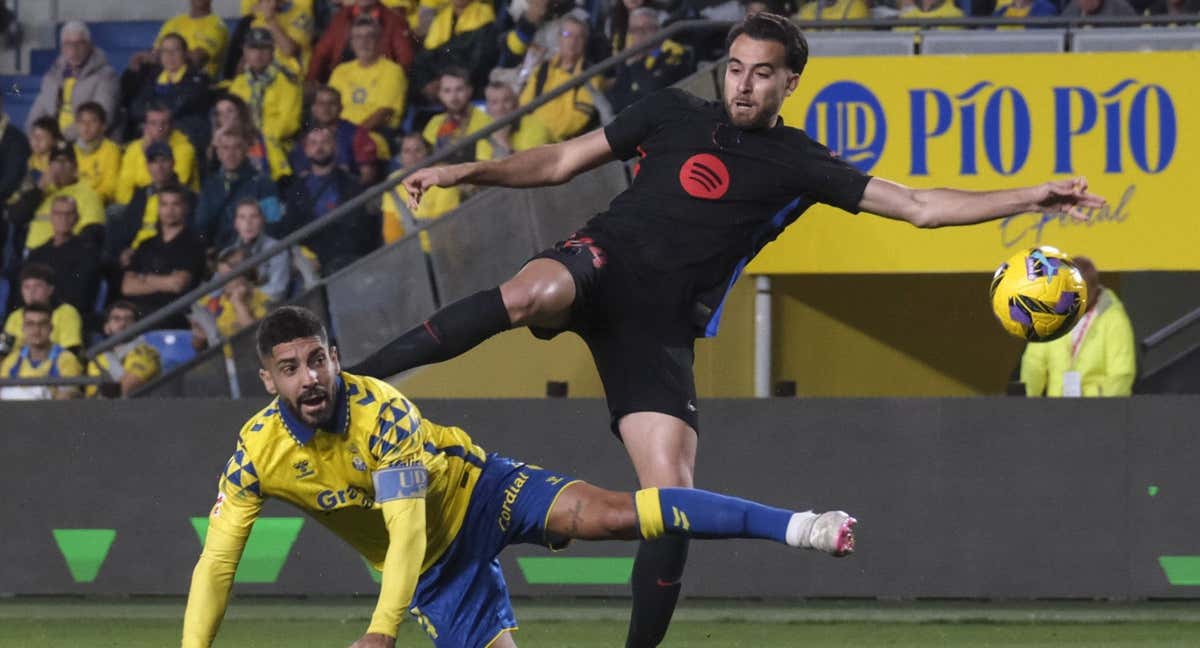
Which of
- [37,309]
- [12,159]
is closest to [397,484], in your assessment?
[37,309]

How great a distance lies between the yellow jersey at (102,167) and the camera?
47.3 feet

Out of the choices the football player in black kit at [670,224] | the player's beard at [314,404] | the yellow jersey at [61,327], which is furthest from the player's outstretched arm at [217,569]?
the yellow jersey at [61,327]

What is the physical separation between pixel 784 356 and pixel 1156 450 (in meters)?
2.47

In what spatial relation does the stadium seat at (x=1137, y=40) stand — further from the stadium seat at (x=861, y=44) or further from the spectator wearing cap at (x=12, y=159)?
the spectator wearing cap at (x=12, y=159)

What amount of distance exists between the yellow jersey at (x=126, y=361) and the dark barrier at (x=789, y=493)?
303 millimetres

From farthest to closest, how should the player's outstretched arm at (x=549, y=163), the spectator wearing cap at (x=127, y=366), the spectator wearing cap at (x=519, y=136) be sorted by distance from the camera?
1. the spectator wearing cap at (x=127, y=366)
2. the spectator wearing cap at (x=519, y=136)
3. the player's outstretched arm at (x=549, y=163)

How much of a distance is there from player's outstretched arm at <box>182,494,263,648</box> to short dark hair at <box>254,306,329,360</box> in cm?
49

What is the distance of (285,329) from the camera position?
6215 mm

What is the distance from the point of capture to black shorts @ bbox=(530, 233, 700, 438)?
7270 millimetres

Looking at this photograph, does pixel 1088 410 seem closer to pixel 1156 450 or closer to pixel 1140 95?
pixel 1156 450

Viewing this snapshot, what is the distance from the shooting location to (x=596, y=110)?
11734mm

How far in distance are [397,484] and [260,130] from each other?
7987 mm

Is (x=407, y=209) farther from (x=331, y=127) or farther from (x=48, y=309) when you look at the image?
(x=48, y=309)

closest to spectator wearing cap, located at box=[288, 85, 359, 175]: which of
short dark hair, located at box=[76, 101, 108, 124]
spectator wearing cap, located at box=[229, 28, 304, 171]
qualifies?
spectator wearing cap, located at box=[229, 28, 304, 171]
